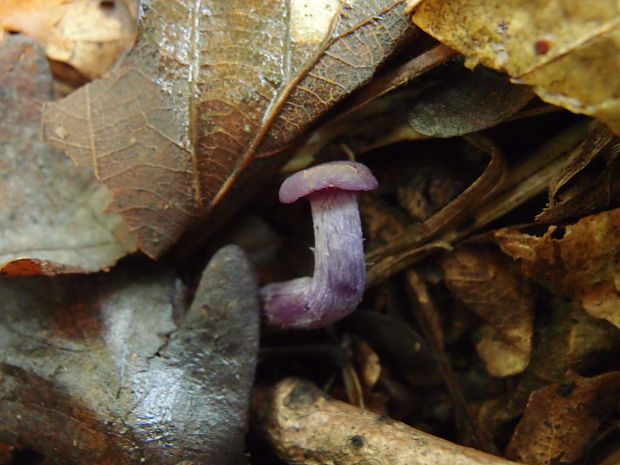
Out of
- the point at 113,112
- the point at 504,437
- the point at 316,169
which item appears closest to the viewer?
the point at 316,169

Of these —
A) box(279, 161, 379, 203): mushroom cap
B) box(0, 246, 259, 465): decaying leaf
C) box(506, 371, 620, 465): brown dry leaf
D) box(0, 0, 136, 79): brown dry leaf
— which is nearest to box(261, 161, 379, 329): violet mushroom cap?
box(279, 161, 379, 203): mushroom cap

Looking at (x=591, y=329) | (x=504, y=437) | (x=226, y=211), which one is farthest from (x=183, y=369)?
(x=591, y=329)

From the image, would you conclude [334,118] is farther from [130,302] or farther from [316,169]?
[130,302]

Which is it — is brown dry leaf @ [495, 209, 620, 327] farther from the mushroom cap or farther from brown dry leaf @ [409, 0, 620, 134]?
the mushroom cap

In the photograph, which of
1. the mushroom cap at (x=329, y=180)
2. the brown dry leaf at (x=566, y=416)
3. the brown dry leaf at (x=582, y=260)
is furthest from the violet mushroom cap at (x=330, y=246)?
the brown dry leaf at (x=566, y=416)

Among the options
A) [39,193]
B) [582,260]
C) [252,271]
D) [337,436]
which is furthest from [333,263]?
[39,193]
